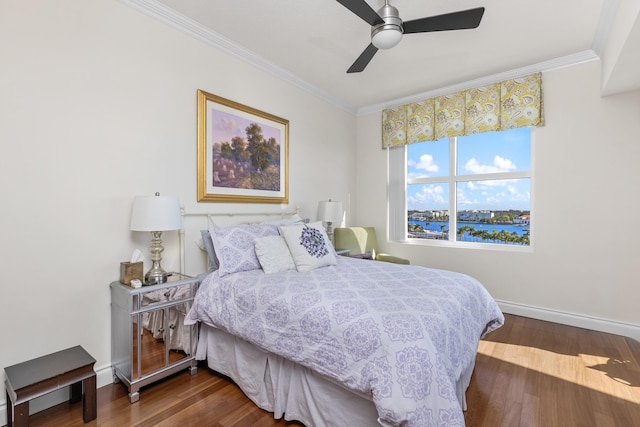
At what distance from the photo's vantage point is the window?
3428 mm

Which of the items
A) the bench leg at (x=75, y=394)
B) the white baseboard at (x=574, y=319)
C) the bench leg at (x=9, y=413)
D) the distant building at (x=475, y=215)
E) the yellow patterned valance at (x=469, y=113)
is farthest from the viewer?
the distant building at (x=475, y=215)

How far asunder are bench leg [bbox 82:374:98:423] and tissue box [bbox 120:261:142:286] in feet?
1.85

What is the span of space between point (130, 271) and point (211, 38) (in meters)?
2.03

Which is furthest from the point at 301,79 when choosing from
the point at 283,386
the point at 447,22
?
the point at 283,386

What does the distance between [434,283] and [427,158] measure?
259 centimetres

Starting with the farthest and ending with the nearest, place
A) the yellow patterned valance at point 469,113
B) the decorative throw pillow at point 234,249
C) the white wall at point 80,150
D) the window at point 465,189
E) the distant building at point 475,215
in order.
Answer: the distant building at point 475,215
the window at point 465,189
the yellow patterned valance at point 469,113
the decorative throw pillow at point 234,249
the white wall at point 80,150

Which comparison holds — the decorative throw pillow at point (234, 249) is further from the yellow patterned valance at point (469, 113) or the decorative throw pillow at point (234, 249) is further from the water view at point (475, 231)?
the yellow patterned valance at point (469, 113)

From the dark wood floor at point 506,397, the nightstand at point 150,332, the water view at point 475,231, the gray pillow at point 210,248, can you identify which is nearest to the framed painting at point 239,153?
the gray pillow at point 210,248

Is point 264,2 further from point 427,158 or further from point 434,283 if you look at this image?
point 427,158

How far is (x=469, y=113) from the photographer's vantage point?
11.6 feet

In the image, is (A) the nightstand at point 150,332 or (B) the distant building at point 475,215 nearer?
(A) the nightstand at point 150,332

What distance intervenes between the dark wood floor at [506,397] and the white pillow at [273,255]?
2.74 ft

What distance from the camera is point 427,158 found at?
13.3ft

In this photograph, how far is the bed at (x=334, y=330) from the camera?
1192mm
